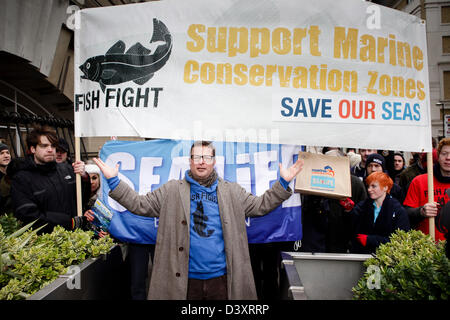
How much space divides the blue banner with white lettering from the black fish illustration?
Answer: 2.22 ft

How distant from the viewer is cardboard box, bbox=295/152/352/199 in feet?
9.92

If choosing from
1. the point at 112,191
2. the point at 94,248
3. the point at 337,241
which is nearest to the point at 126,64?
the point at 112,191

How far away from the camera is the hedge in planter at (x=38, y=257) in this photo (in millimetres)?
1894

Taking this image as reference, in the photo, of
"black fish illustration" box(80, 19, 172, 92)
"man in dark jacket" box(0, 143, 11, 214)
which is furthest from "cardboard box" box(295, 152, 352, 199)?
"man in dark jacket" box(0, 143, 11, 214)

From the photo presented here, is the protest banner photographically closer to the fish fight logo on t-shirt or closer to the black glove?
the fish fight logo on t-shirt

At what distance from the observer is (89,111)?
126 inches

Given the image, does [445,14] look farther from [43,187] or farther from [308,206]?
[43,187]

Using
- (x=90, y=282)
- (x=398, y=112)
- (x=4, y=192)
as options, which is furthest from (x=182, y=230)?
(x=4, y=192)

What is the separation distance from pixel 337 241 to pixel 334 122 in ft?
5.07

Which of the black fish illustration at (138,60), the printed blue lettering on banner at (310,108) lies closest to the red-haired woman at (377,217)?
the printed blue lettering on banner at (310,108)

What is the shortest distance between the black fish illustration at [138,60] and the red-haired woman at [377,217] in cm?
235

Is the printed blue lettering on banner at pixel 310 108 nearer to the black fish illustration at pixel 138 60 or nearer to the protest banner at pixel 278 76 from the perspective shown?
the protest banner at pixel 278 76

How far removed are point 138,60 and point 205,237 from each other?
5.93 feet

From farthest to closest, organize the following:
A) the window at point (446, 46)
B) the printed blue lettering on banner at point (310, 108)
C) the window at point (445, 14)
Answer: the window at point (446, 46) → the window at point (445, 14) → the printed blue lettering on banner at point (310, 108)
